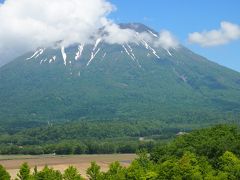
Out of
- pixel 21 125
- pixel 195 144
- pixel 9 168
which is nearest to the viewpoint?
pixel 195 144

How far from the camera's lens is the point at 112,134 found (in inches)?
5684

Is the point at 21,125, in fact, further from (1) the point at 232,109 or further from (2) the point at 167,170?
(2) the point at 167,170

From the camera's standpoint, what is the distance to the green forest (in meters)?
43.5

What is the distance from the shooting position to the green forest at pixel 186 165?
43.5m

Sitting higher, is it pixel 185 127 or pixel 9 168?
pixel 185 127

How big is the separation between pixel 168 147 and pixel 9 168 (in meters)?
22.6

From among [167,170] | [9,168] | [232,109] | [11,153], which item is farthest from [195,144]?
[232,109]

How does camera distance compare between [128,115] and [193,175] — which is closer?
[193,175]

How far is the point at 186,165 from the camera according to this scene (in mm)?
42531

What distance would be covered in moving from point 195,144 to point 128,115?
418 feet

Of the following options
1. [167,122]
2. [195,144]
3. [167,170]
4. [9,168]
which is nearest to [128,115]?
[167,122]

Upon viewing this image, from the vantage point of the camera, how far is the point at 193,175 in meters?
42.2

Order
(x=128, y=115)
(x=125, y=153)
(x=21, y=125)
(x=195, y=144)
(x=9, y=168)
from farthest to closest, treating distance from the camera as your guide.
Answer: (x=128, y=115) < (x=21, y=125) < (x=125, y=153) < (x=9, y=168) < (x=195, y=144)

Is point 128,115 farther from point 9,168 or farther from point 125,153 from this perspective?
point 9,168
